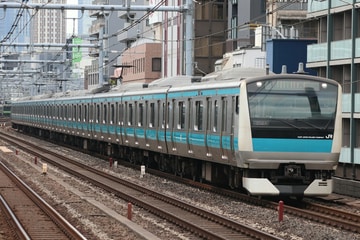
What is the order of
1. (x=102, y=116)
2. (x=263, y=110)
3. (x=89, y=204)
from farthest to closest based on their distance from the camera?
(x=102, y=116) → (x=89, y=204) → (x=263, y=110)

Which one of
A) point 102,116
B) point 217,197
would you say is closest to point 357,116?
point 217,197

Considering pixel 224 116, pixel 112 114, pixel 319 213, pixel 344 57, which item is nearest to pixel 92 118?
pixel 112 114

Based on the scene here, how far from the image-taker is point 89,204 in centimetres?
1931

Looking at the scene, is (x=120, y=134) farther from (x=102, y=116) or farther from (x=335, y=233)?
(x=335, y=233)

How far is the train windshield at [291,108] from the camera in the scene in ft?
58.7

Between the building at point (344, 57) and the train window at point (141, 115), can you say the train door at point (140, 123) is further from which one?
the building at point (344, 57)

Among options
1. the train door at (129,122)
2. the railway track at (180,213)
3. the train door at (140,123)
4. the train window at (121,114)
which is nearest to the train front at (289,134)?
the railway track at (180,213)

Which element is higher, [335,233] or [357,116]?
[357,116]

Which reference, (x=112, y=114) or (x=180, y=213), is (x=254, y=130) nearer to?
(x=180, y=213)

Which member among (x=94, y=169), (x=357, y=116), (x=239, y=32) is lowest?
(x=94, y=169)

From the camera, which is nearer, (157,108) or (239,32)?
(157,108)

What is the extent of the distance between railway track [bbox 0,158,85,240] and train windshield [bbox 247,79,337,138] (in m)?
4.61

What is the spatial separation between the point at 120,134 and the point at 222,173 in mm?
12173

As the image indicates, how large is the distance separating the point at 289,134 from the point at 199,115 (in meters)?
4.45
